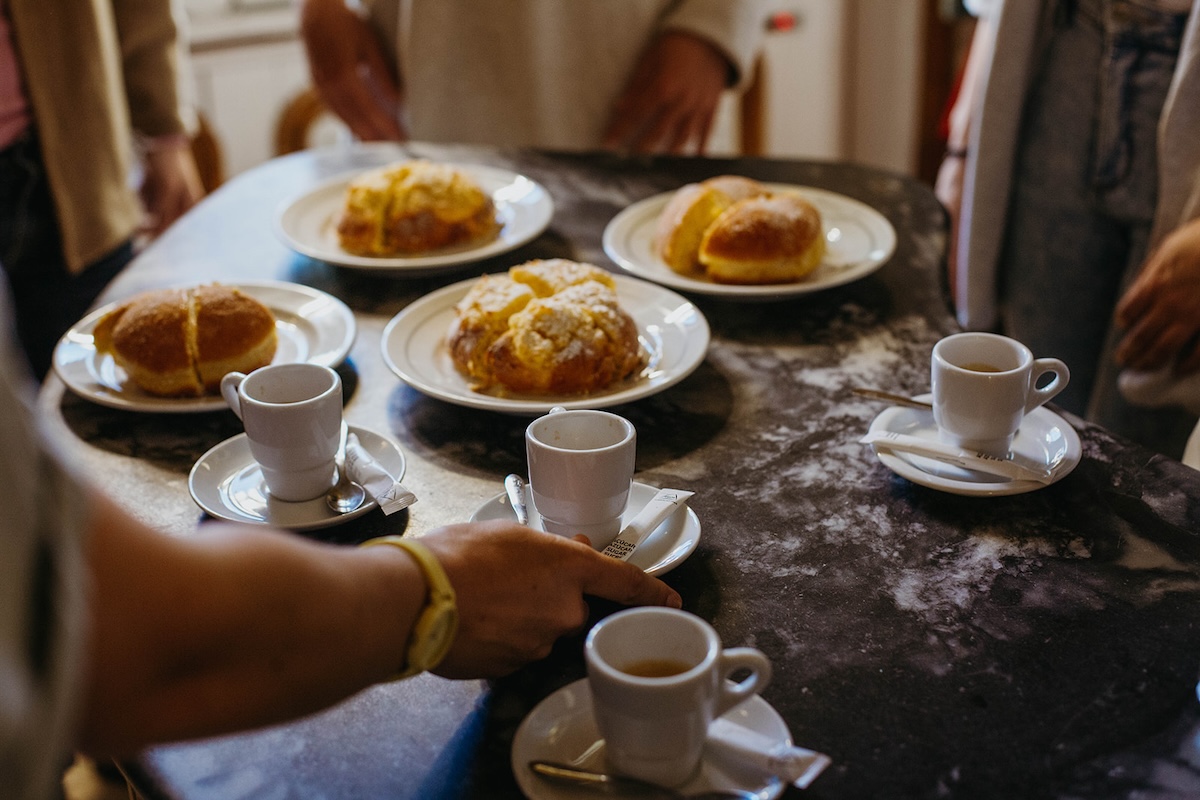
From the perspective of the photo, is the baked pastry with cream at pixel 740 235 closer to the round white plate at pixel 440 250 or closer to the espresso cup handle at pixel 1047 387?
the round white plate at pixel 440 250

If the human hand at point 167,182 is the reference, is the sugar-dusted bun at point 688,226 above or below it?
above

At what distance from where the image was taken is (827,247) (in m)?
1.79

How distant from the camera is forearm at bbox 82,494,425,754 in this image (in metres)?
0.58

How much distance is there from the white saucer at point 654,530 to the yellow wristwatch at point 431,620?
0.23 meters

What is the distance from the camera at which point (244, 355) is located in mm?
1364

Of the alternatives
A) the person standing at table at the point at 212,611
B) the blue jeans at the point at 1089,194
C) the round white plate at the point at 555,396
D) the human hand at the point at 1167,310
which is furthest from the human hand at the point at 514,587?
the blue jeans at the point at 1089,194

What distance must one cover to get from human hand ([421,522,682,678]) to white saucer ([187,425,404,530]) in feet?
0.92

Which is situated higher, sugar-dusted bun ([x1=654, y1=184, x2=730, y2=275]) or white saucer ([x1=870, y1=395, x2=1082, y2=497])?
sugar-dusted bun ([x1=654, y1=184, x2=730, y2=275])

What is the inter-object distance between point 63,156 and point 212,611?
183cm

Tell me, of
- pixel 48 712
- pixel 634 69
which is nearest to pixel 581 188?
pixel 634 69

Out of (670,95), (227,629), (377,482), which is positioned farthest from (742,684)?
(670,95)

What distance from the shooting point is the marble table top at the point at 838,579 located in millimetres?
781

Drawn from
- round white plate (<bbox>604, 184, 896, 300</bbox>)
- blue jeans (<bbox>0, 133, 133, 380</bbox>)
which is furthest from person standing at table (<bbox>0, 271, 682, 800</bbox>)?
blue jeans (<bbox>0, 133, 133, 380</bbox>)

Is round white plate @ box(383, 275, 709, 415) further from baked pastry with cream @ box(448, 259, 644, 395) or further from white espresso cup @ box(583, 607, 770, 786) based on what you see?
white espresso cup @ box(583, 607, 770, 786)
